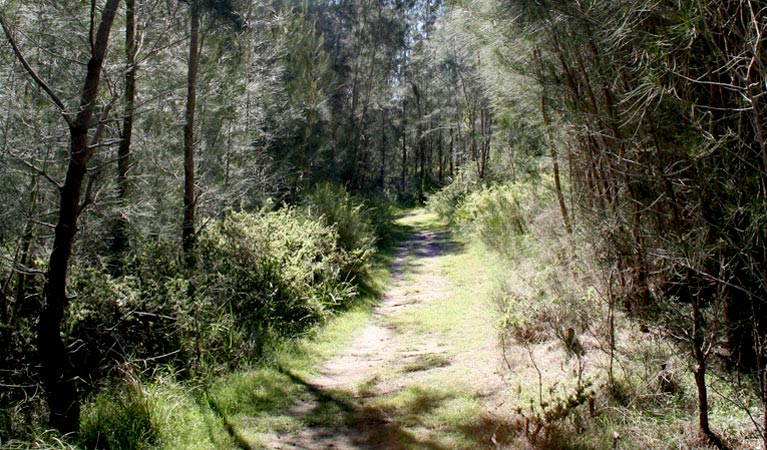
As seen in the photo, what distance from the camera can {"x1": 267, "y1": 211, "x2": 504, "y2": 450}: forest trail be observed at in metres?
4.23

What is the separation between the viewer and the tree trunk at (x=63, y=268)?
367cm

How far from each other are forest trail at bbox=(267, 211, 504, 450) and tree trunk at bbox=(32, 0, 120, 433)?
5.00ft

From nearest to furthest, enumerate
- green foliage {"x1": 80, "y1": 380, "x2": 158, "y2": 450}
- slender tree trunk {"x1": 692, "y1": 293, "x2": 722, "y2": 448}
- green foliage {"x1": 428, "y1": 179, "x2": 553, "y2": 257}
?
slender tree trunk {"x1": 692, "y1": 293, "x2": 722, "y2": 448} → green foliage {"x1": 80, "y1": 380, "x2": 158, "y2": 450} → green foliage {"x1": 428, "y1": 179, "x2": 553, "y2": 257}

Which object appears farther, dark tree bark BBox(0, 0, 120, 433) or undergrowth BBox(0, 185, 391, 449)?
undergrowth BBox(0, 185, 391, 449)

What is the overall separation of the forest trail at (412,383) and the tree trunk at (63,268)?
1.52 m

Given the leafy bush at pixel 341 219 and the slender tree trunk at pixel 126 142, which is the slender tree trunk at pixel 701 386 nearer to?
the slender tree trunk at pixel 126 142

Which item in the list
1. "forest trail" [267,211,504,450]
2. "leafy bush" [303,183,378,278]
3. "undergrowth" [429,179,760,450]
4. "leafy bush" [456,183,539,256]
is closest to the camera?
"undergrowth" [429,179,760,450]

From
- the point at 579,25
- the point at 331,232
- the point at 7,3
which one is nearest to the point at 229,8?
the point at 7,3

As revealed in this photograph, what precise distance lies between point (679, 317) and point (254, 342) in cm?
445

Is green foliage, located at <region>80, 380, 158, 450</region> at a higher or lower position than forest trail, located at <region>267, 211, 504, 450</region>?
higher

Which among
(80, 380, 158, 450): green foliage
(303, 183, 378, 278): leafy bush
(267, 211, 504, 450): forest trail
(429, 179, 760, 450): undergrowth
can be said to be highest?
(303, 183, 378, 278): leafy bush

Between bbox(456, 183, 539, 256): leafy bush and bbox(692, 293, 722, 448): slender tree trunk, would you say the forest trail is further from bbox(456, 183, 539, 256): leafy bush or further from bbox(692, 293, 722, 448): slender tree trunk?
bbox(456, 183, 539, 256): leafy bush

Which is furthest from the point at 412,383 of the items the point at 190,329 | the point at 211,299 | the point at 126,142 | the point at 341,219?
the point at 341,219

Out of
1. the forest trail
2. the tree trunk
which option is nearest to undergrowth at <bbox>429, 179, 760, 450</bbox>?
the forest trail
